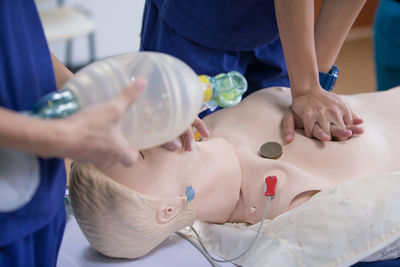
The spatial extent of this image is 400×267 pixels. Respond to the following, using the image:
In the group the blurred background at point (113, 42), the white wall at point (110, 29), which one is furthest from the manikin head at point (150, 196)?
the white wall at point (110, 29)

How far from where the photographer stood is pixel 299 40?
1354mm

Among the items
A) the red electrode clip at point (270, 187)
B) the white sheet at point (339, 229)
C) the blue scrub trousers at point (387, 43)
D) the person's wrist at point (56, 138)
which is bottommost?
the blue scrub trousers at point (387, 43)

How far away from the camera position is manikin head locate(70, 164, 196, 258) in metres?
1.11

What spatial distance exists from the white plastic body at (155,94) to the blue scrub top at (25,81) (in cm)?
9

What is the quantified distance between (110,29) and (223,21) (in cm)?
273

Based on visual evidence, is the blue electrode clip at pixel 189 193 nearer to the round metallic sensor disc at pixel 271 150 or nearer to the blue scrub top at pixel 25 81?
the round metallic sensor disc at pixel 271 150

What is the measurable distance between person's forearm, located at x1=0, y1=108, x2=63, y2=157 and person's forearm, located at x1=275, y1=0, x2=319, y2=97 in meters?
0.87

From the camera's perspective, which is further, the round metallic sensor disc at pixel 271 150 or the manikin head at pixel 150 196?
the round metallic sensor disc at pixel 271 150

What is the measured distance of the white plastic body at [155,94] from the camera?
0.89 m

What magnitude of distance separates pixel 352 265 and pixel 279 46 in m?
0.81

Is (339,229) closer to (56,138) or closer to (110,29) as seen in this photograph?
(56,138)

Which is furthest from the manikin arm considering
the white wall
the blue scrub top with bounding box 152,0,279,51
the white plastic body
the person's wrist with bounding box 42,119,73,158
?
the white wall

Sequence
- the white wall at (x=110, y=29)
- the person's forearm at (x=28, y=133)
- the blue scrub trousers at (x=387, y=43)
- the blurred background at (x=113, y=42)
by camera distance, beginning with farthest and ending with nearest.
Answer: the white wall at (x=110, y=29)
the blurred background at (x=113, y=42)
the blue scrub trousers at (x=387, y=43)
the person's forearm at (x=28, y=133)

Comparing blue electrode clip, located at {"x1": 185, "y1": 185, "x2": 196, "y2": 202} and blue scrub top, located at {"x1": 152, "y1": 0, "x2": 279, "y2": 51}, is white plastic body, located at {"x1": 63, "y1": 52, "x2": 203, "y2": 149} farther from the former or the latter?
blue scrub top, located at {"x1": 152, "y1": 0, "x2": 279, "y2": 51}
